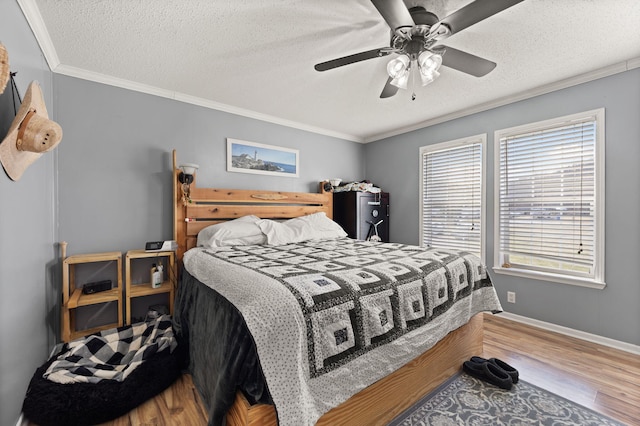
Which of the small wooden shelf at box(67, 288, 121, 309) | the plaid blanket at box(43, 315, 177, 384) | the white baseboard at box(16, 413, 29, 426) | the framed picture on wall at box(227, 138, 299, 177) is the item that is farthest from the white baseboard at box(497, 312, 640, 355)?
the white baseboard at box(16, 413, 29, 426)

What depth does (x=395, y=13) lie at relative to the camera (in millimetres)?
1418

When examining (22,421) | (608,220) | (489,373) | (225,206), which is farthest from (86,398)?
(608,220)

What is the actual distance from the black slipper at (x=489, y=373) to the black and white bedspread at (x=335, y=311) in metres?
0.32

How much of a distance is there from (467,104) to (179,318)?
12.2 ft

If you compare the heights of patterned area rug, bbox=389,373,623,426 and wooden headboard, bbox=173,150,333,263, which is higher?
wooden headboard, bbox=173,150,333,263

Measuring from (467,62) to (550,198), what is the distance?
1874 mm

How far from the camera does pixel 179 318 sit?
2188mm

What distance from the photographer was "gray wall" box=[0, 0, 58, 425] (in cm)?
134

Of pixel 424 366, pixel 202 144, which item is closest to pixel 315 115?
pixel 202 144

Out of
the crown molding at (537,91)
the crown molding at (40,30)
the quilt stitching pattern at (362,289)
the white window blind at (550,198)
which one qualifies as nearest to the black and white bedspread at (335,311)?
the quilt stitching pattern at (362,289)

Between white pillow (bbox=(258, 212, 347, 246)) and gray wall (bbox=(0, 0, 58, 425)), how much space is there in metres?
1.69

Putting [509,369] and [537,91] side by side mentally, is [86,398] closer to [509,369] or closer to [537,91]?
[509,369]

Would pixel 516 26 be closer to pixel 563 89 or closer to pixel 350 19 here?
pixel 350 19

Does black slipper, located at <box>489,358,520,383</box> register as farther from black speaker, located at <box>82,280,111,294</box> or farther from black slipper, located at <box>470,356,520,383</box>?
black speaker, located at <box>82,280,111,294</box>
